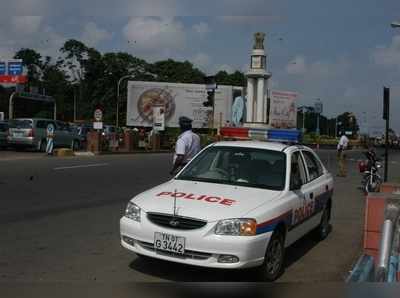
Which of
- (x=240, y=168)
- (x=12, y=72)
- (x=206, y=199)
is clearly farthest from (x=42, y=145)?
(x=206, y=199)

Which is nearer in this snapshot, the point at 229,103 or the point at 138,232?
the point at 138,232

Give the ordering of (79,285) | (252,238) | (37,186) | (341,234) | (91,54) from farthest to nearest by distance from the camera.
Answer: (91,54) < (37,186) < (341,234) < (252,238) < (79,285)

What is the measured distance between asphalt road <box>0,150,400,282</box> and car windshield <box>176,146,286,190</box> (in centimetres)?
112

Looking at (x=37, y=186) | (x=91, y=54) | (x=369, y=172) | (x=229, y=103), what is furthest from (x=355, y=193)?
(x=91, y=54)

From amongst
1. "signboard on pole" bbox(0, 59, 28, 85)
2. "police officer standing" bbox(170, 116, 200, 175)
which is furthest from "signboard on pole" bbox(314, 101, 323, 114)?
"police officer standing" bbox(170, 116, 200, 175)

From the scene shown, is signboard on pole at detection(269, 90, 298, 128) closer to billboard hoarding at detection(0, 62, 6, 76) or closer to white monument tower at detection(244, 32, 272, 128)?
white monument tower at detection(244, 32, 272, 128)

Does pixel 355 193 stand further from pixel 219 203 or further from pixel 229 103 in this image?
pixel 229 103

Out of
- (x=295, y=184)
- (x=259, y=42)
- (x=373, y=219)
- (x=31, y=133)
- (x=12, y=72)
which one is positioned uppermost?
(x=259, y=42)

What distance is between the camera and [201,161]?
7688 millimetres

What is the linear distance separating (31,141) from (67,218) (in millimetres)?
19790

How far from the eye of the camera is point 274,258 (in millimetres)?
6285

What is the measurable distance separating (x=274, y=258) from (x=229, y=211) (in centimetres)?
87

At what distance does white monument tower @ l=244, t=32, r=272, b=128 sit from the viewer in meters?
59.6

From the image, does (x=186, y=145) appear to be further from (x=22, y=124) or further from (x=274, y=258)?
(x=22, y=124)
